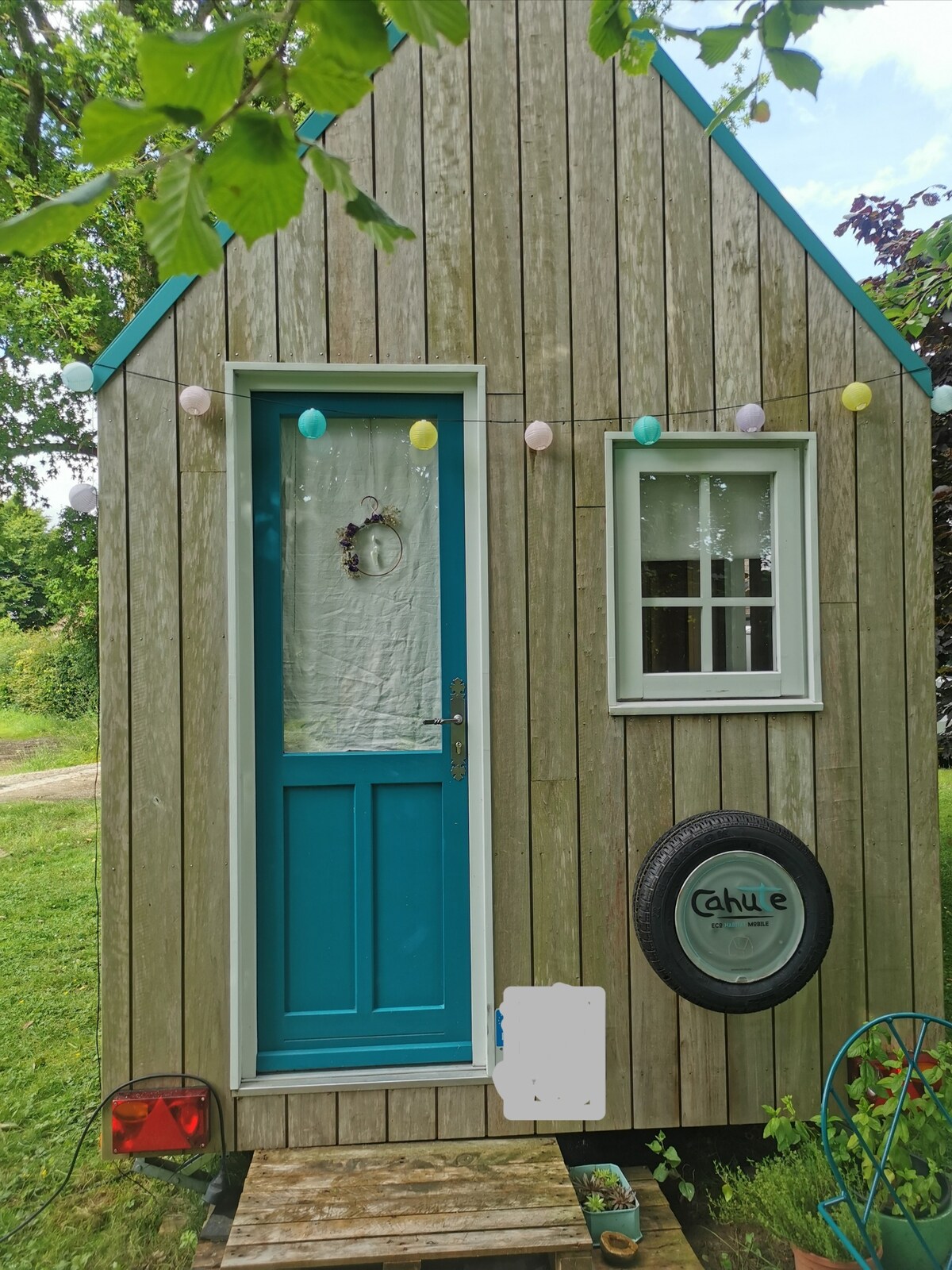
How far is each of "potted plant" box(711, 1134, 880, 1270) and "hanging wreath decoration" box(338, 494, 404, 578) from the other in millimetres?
2156

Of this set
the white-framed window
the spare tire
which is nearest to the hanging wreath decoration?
the white-framed window

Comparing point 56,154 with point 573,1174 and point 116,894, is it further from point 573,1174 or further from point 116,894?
point 573,1174

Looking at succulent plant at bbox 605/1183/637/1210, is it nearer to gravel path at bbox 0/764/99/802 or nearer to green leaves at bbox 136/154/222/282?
green leaves at bbox 136/154/222/282

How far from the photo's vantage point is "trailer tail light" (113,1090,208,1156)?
90.1 inches

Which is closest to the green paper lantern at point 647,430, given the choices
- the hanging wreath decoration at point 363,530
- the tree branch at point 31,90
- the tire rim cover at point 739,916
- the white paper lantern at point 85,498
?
the hanging wreath decoration at point 363,530

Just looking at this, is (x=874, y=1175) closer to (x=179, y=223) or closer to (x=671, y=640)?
(x=671, y=640)

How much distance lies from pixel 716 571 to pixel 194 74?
2.17 m

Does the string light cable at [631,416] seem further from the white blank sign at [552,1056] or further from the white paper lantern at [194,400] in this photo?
the white blank sign at [552,1056]

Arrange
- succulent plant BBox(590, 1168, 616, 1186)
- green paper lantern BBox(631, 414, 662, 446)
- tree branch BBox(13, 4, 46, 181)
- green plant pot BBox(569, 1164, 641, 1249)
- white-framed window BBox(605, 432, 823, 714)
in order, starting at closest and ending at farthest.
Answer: green plant pot BBox(569, 1164, 641, 1249)
succulent plant BBox(590, 1168, 616, 1186)
green paper lantern BBox(631, 414, 662, 446)
white-framed window BBox(605, 432, 823, 714)
tree branch BBox(13, 4, 46, 181)

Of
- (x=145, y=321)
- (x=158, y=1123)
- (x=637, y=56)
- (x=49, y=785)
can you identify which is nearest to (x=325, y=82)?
(x=637, y=56)

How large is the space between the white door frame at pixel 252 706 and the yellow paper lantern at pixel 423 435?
6.6 inches

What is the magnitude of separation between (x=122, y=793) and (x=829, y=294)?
2874 mm

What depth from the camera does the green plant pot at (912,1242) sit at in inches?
79.5

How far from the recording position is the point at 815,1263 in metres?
2.02
